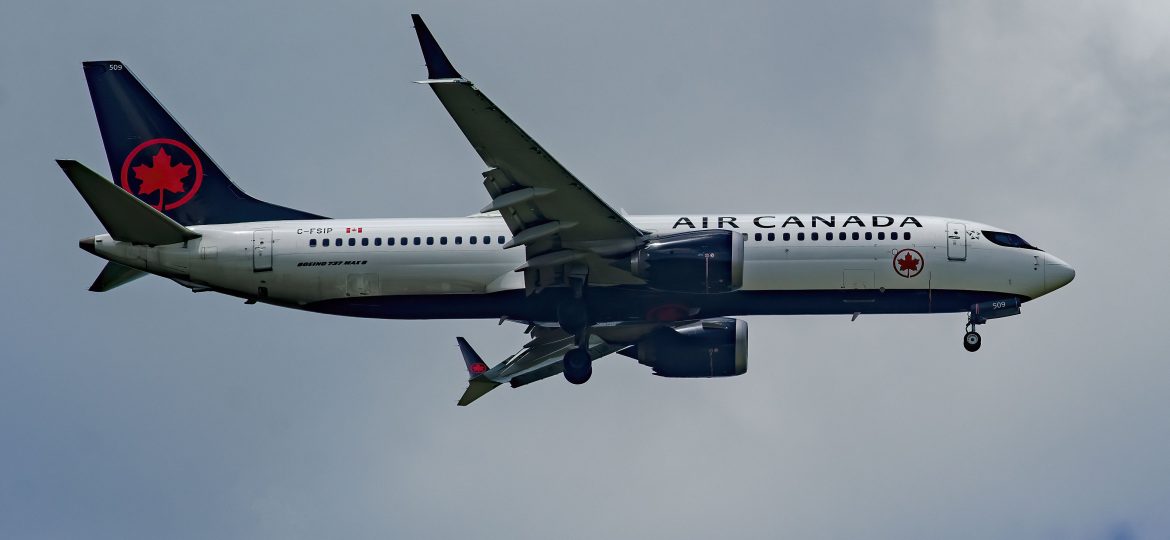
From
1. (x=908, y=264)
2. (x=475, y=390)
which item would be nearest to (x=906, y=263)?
(x=908, y=264)

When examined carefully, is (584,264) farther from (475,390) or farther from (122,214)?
(122,214)

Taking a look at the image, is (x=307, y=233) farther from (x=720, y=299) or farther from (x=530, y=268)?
(x=720, y=299)

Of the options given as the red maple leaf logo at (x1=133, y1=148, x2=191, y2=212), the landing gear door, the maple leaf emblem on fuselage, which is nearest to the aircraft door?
the red maple leaf logo at (x1=133, y1=148, x2=191, y2=212)

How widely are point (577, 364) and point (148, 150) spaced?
1625cm

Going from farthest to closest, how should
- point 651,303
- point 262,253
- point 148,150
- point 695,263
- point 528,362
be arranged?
point 528,362, point 148,150, point 262,253, point 651,303, point 695,263

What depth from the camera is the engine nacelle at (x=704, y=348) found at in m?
61.7

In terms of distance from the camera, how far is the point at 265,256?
59.8 m

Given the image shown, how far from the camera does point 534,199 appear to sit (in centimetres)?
5641

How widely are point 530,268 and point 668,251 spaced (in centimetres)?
446

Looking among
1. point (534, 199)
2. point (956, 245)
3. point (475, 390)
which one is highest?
point (534, 199)

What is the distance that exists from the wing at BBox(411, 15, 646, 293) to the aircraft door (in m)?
7.99

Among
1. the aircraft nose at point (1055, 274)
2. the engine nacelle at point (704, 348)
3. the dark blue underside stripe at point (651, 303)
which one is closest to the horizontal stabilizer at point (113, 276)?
the dark blue underside stripe at point (651, 303)

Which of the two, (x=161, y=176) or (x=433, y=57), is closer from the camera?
(x=433, y=57)

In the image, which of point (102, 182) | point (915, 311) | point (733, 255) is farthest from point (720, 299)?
point (102, 182)
